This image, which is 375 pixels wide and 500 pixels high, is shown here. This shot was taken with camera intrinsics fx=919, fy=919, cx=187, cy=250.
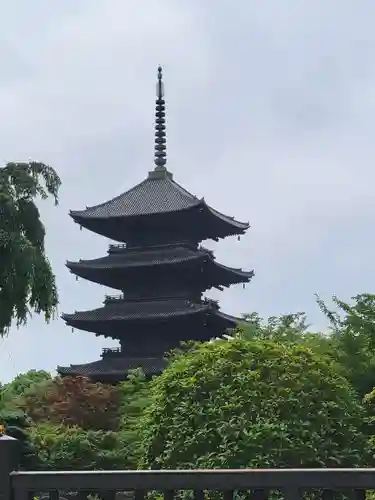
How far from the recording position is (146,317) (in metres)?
30.8

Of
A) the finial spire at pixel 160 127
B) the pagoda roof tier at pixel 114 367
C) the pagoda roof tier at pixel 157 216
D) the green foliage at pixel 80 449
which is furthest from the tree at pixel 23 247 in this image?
the finial spire at pixel 160 127

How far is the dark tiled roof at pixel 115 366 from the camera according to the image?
30.0 metres

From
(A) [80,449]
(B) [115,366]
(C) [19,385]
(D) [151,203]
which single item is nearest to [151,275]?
(D) [151,203]

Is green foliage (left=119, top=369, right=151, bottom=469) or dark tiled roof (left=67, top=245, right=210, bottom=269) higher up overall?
dark tiled roof (left=67, top=245, right=210, bottom=269)

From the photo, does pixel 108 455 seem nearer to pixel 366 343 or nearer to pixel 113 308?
pixel 366 343

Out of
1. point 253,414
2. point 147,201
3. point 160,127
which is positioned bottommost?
point 253,414

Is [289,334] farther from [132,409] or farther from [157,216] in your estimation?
[157,216]

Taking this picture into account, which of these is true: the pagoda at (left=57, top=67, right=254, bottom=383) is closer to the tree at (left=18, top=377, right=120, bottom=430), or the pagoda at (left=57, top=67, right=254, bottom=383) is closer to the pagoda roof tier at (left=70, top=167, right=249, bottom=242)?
the pagoda roof tier at (left=70, top=167, right=249, bottom=242)

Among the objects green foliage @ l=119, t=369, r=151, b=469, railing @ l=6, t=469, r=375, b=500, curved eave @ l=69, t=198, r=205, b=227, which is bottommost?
railing @ l=6, t=469, r=375, b=500

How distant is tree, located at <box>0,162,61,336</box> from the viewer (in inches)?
705

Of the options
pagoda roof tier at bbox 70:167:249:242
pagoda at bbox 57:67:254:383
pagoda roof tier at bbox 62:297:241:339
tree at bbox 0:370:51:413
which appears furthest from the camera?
pagoda roof tier at bbox 70:167:249:242

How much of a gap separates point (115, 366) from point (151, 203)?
19.9 feet

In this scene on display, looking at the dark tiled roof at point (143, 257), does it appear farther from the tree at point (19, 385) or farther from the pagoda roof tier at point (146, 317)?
the tree at point (19, 385)

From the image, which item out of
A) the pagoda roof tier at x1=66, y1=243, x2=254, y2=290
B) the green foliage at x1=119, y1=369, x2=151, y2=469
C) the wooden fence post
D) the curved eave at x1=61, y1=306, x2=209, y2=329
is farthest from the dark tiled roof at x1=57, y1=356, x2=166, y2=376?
the wooden fence post
